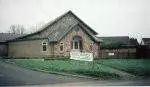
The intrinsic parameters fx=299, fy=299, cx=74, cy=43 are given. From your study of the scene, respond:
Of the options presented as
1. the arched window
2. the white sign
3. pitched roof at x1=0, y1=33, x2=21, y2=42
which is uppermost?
pitched roof at x1=0, y1=33, x2=21, y2=42

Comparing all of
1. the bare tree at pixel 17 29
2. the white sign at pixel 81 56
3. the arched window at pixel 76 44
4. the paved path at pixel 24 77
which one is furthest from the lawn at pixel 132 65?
the bare tree at pixel 17 29

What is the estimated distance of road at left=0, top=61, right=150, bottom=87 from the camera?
6.92 m

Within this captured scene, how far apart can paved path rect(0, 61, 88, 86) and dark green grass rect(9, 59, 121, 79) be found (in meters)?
0.15

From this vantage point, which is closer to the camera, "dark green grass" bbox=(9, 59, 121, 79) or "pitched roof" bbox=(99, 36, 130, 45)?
"dark green grass" bbox=(9, 59, 121, 79)

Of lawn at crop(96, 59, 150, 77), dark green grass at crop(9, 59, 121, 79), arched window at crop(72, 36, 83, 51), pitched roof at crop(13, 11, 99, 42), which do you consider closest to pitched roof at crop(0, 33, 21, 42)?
pitched roof at crop(13, 11, 99, 42)

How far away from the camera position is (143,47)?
25.0ft

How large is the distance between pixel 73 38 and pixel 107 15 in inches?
42.5

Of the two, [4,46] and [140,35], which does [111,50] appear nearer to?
[140,35]

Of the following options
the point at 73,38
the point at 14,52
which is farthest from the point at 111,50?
the point at 14,52

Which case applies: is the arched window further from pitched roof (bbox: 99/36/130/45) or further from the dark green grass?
pitched roof (bbox: 99/36/130/45)

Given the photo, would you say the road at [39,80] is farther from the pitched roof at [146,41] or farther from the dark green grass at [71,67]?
→ the pitched roof at [146,41]

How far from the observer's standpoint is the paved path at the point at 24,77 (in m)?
6.93

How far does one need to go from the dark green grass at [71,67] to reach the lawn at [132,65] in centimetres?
26

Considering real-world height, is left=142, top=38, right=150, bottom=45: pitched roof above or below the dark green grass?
above
